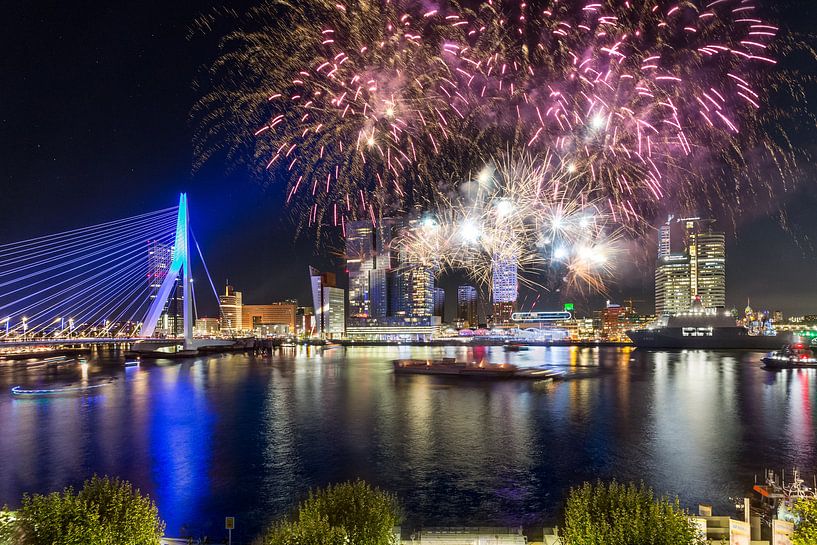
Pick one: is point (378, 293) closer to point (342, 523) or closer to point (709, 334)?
point (709, 334)

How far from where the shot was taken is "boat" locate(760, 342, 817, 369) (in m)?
53.2

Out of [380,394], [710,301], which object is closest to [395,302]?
[710,301]

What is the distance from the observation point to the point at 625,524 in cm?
744

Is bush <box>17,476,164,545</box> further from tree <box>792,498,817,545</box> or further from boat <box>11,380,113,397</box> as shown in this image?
boat <box>11,380,113,397</box>

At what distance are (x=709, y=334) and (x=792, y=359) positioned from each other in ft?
129

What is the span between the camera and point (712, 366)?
55.1m

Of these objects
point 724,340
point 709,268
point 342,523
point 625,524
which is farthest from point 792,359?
point 709,268

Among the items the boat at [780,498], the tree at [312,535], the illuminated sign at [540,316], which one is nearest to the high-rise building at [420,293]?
the illuminated sign at [540,316]

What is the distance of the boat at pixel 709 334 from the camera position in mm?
89438

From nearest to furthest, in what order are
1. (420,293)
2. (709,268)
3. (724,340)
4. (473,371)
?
(473,371) → (724,340) → (709,268) → (420,293)

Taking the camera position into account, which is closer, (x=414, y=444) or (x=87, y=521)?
(x=87, y=521)

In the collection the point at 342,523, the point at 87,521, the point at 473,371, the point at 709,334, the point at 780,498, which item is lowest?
the point at 709,334

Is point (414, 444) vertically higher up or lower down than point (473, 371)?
higher up

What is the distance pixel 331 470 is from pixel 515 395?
20256mm
